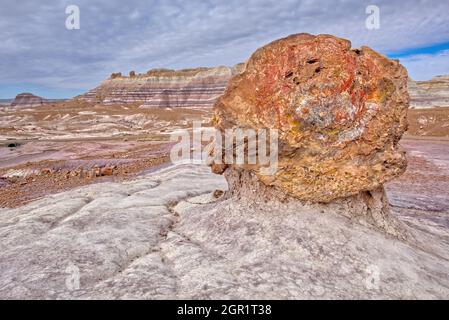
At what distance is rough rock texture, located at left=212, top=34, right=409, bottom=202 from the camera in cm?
757

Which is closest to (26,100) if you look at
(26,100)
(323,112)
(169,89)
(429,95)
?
(26,100)

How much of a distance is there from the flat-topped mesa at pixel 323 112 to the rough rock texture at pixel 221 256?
62 centimetres

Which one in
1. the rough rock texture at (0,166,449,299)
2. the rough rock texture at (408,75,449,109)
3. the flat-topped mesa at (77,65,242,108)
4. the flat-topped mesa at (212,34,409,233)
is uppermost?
the flat-topped mesa at (77,65,242,108)

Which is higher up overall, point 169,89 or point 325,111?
point 169,89

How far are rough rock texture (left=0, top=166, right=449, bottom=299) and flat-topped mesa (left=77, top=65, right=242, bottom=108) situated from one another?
10988 centimetres

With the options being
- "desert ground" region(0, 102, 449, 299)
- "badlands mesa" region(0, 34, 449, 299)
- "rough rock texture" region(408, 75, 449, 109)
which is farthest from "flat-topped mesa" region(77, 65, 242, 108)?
"badlands mesa" region(0, 34, 449, 299)

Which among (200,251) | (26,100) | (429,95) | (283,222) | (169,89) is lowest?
(200,251)

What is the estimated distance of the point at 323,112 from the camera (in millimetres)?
7539

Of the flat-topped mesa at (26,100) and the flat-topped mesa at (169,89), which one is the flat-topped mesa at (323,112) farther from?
the flat-topped mesa at (26,100)

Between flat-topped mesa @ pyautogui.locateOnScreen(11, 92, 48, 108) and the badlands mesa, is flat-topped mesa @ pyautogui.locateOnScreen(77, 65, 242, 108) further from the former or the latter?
the badlands mesa

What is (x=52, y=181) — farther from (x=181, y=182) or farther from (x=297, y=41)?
(x=297, y=41)

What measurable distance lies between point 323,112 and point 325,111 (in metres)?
0.05

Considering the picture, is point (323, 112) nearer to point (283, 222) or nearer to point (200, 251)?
point (283, 222)

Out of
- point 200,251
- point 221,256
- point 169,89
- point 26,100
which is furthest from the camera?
point 26,100
